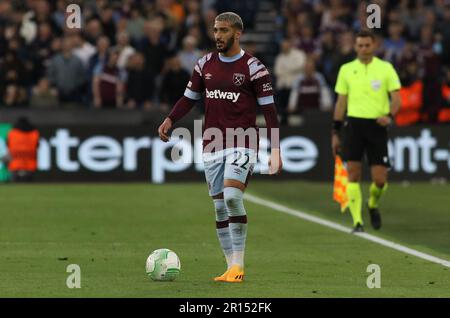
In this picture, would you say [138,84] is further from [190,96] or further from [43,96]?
[190,96]

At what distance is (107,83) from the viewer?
25.2m

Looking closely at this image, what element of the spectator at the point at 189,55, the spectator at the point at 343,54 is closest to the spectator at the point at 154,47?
the spectator at the point at 189,55

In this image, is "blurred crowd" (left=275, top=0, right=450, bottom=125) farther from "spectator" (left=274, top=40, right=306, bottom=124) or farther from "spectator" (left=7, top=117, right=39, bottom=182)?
"spectator" (left=7, top=117, right=39, bottom=182)

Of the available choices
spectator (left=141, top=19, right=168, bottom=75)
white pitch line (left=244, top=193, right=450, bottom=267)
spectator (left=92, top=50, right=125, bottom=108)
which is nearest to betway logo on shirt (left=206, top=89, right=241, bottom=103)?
white pitch line (left=244, top=193, right=450, bottom=267)

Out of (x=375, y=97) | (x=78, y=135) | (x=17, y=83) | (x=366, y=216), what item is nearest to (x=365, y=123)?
(x=375, y=97)

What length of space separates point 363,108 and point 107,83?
1039cm

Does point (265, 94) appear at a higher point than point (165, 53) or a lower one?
lower

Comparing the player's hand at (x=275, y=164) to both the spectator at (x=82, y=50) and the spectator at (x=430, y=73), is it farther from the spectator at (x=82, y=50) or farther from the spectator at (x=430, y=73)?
the spectator at (x=82, y=50)

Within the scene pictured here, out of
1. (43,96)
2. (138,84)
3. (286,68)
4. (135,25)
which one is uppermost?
(135,25)

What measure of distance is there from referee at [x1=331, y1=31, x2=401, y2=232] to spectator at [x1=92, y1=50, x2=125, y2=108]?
33.0 ft

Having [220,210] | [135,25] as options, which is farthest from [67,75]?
[220,210]

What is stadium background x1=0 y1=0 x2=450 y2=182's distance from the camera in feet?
78.6

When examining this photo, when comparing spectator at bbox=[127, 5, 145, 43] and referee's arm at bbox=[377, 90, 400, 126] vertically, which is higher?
spectator at bbox=[127, 5, 145, 43]
